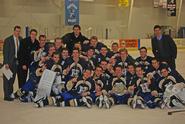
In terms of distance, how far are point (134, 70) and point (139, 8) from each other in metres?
13.2

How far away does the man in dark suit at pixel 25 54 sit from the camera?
7555mm

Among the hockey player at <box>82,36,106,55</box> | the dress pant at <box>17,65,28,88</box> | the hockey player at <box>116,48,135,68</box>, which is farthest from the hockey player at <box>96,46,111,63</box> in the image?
the dress pant at <box>17,65,28,88</box>

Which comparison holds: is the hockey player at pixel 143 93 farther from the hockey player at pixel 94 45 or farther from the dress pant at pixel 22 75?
the dress pant at pixel 22 75

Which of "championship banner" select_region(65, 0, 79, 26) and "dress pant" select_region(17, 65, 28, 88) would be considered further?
"championship banner" select_region(65, 0, 79, 26)

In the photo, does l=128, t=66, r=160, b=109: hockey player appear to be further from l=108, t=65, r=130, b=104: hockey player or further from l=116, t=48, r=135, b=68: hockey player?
l=116, t=48, r=135, b=68: hockey player

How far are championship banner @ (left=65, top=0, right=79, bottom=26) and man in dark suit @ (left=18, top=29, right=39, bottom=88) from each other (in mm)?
8537

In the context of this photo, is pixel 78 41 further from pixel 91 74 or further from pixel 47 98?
pixel 47 98

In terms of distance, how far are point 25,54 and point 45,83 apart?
2.66 feet

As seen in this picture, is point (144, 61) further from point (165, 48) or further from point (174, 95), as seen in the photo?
point (174, 95)

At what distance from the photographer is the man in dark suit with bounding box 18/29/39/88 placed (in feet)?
24.8

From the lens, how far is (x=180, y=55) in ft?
53.7

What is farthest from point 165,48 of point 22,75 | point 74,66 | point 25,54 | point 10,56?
point 10,56

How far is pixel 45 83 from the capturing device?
7.18 m

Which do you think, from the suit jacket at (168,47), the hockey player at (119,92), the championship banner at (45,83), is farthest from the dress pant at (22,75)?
the suit jacket at (168,47)
